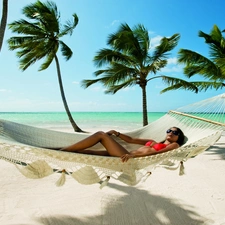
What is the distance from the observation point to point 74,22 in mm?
7250

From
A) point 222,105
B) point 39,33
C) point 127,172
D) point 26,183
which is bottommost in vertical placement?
point 26,183

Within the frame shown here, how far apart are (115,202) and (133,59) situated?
14.9ft

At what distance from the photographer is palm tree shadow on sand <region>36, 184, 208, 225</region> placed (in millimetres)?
1489

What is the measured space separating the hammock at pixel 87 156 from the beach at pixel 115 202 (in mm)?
303

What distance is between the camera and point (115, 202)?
1.78 m

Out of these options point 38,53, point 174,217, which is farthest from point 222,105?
point 38,53

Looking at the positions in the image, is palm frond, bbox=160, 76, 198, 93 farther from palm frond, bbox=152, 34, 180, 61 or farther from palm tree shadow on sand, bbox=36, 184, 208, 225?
palm tree shadow on sand, bbox=36, 184, 208, 225

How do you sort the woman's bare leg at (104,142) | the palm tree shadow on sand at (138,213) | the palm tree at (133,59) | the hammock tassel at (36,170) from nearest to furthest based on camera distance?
the hammock tassel at (36,170) < the palm tree shadow on sand at (138,213) < the woman's bare leg at (104,142) < the palm tree at (133,59)

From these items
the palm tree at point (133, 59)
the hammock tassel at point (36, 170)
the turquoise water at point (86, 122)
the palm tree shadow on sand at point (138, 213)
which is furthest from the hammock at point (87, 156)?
the turquoise water at point (86, 122)

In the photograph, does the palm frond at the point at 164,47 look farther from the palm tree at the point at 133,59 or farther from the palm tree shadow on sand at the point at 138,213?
the palm tree shadow on sand at the point at 138,213

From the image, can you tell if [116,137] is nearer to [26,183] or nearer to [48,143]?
[48,143]

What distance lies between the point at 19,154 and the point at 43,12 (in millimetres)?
6479

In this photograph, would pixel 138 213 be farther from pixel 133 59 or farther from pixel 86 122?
pixel 86 122

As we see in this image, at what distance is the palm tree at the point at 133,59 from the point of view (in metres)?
5.60
